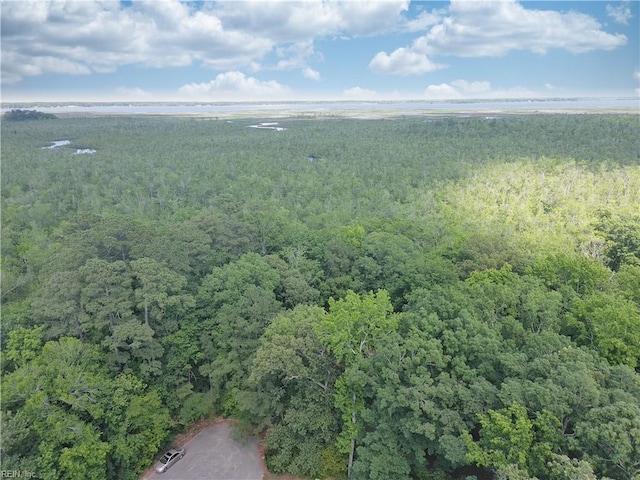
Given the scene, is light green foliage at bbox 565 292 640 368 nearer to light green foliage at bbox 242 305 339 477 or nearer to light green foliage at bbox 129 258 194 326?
light green foliage at bbox 242 305 339 477

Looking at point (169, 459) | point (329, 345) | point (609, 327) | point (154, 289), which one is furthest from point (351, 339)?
point (609, 327)

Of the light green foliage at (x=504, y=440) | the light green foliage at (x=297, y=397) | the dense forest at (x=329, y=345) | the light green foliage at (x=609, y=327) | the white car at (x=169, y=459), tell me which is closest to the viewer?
the light green foliage at (x=504, y=440)

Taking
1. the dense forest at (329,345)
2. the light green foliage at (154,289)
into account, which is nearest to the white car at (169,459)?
the dense forest at (329,345)

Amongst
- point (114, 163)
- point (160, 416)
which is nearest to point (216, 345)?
point (160, 416)

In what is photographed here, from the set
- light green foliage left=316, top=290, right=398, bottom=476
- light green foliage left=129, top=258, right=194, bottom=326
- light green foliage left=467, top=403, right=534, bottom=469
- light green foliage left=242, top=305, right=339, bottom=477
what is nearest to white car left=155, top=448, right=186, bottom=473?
light green foliage left=242, top=305, right=339, bottom=477

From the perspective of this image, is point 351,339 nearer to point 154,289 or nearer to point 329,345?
point 329,345

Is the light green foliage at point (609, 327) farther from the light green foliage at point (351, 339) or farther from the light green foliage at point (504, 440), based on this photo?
the light green foliage at point (351, 339)

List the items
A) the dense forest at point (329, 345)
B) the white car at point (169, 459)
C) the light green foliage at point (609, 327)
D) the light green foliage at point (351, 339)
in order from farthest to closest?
1. the white car at point (169, 459)
2. the light green foliage at point (351, 339)
3. the light green foliage at point (609, 327)
4. the dense forest at point (329, 345)

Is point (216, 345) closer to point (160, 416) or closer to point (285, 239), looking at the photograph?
point (160, 416)
